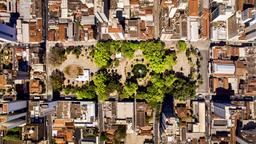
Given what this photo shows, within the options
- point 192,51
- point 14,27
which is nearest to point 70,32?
point 14,27

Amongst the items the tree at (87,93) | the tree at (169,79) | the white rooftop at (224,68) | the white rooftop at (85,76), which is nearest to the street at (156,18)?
A: the tree at (169,79)

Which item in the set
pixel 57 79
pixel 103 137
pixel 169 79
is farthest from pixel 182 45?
pixel 57 79

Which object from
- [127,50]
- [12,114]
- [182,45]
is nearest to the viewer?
[12,114]

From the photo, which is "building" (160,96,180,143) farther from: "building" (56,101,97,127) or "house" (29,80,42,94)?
"house" (29,80,42,94)

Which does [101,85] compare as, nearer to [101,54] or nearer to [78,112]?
[101,54]

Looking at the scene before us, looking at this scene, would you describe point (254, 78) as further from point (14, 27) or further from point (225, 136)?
point (14, 27)

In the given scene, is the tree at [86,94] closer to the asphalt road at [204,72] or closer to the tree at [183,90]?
the tree at [183,90]

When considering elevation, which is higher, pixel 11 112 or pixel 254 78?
pixel 254 78
